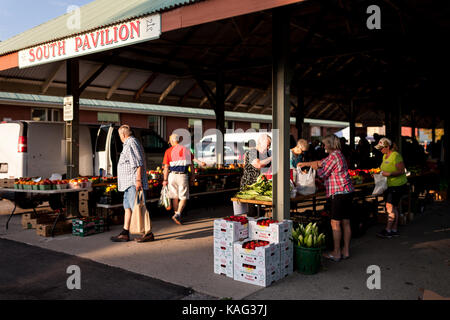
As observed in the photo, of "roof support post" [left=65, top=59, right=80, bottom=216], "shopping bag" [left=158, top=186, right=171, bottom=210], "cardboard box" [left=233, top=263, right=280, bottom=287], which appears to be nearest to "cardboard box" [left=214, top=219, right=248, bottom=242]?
"cardboard box" [left=233, top=263, right=280, bottom=287]

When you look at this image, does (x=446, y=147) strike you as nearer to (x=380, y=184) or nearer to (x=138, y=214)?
(x=380, y=184)

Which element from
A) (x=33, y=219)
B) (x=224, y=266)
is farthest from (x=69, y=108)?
(x=224, y=266)

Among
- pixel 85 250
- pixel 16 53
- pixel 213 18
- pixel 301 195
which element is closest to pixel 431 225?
pixel 301 195

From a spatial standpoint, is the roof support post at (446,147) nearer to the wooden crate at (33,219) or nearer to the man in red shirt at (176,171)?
the man in red shirt at (176,171)

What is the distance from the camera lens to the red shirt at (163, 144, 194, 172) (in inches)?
324

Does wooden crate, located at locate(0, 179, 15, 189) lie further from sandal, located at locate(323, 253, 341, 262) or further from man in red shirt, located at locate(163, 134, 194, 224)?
sandal, located at locate(323, 253, 341, 262)

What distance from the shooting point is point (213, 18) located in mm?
5379

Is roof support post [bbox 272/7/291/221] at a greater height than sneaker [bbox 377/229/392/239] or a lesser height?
greater

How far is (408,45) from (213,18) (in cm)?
549

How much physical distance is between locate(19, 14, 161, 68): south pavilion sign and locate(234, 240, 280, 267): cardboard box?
11.6ft

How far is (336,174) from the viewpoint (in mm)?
5762

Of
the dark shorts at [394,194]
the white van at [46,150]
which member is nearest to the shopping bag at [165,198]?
the white van at [46,150]

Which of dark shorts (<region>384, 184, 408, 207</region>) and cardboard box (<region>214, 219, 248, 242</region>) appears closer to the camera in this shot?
cardboard box (<region>214, 219, 248, 242</region>)
